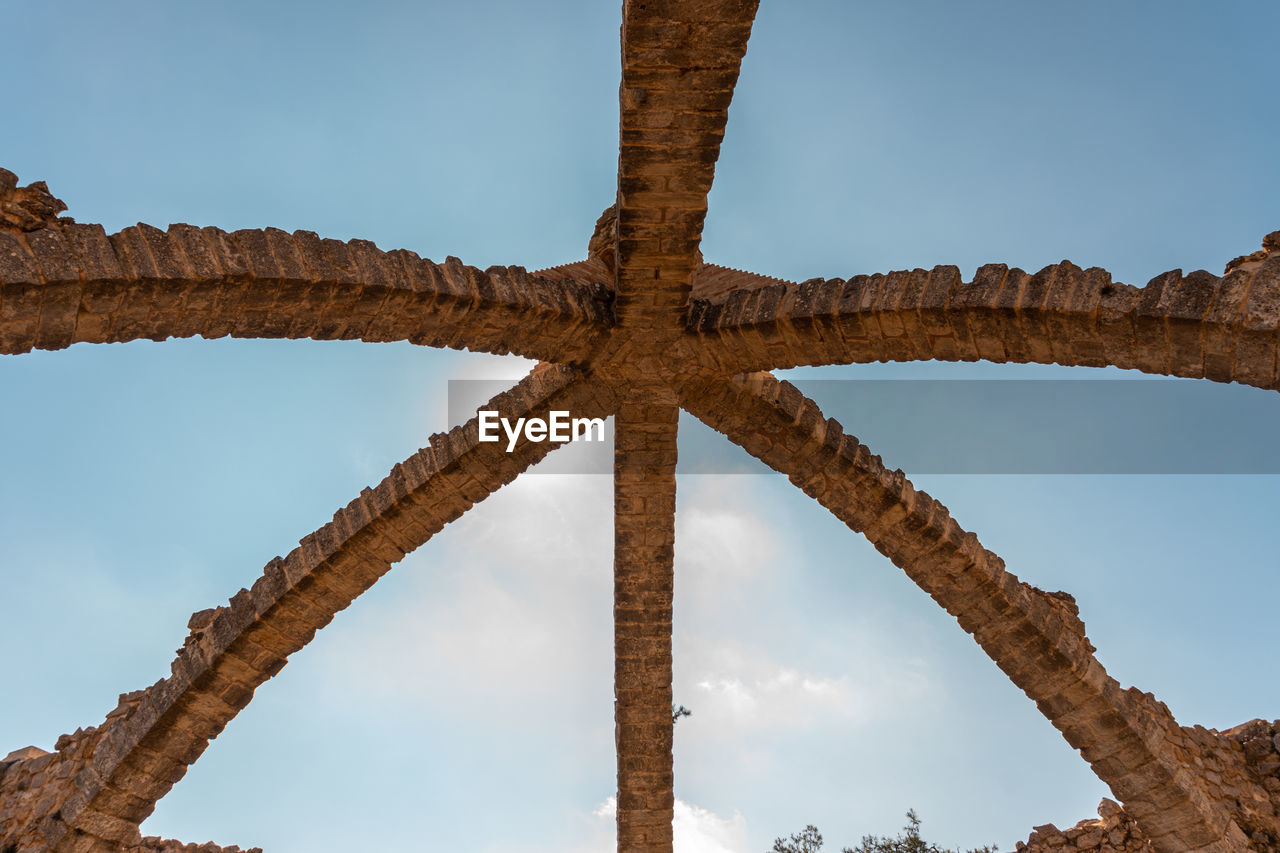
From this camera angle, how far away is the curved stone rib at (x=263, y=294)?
160 inches

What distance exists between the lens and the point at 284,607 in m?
7.15

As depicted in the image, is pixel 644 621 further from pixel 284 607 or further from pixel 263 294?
pixel 263 294

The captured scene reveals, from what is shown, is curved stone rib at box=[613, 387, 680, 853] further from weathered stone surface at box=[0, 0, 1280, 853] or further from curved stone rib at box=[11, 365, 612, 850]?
curved stone rib at box=[11, 365, 612, 850]

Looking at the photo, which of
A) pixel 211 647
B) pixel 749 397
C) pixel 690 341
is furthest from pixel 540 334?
pixel 211 647

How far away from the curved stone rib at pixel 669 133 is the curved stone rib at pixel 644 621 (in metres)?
1.56

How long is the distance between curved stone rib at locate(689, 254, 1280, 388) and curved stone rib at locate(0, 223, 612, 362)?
1210mm

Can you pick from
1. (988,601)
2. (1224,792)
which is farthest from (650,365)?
(1224,792)

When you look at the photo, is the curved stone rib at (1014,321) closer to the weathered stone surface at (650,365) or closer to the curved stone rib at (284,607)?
the weathered stone surface at (650,365)

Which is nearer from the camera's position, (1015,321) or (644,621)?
(1015,321)

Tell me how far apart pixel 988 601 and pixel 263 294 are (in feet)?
19.4

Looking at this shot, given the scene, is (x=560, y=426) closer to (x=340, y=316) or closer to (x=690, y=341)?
(x=690, y=341)

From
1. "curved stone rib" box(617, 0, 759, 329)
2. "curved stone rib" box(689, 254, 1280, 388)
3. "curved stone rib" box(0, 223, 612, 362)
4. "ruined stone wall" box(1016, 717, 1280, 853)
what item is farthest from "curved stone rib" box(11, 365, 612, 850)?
"ruined stone wall" box(1016, 717, 1280, 853)

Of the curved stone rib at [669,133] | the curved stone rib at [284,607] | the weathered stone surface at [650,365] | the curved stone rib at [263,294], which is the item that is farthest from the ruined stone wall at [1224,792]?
the curved stone rib at [263,294]

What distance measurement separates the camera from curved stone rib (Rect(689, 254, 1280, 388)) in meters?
4.02
